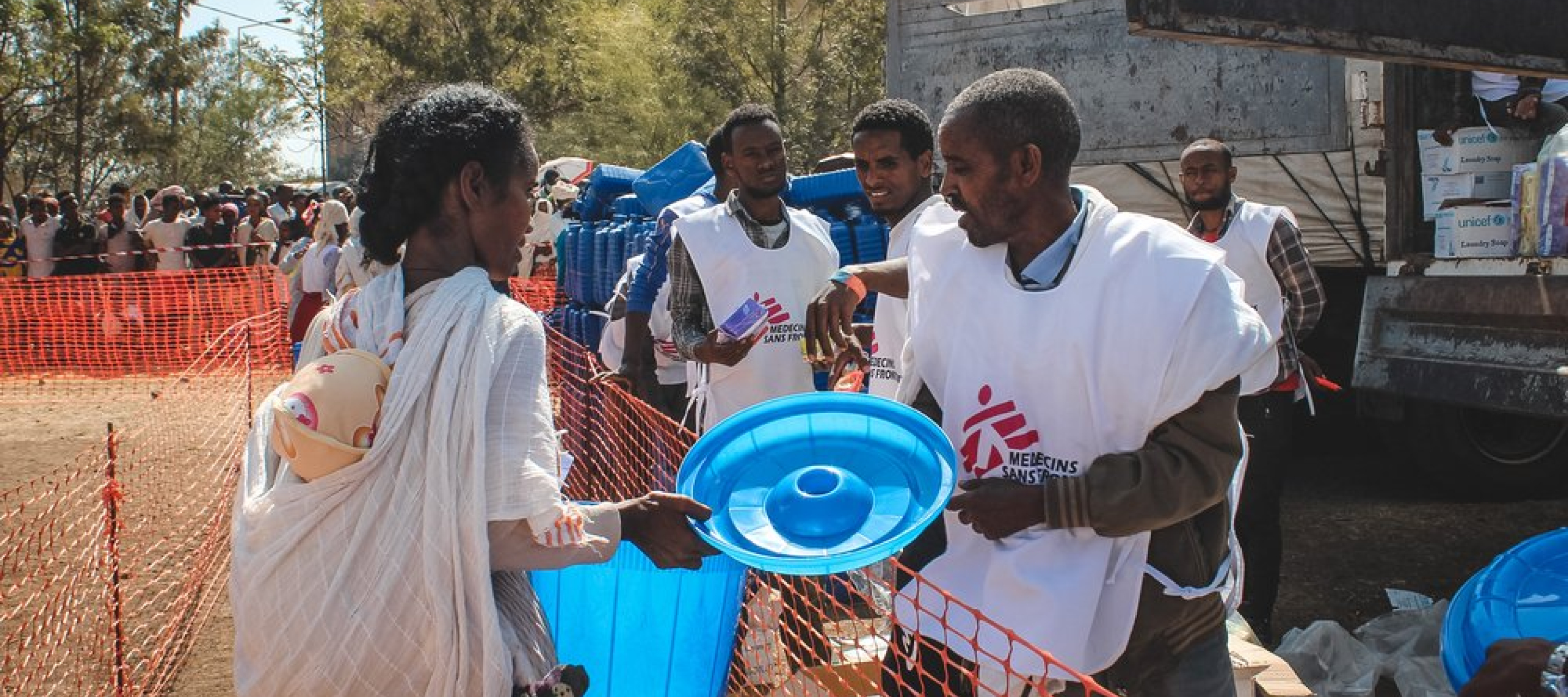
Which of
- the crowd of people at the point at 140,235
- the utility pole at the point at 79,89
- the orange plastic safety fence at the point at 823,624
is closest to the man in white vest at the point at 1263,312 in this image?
the orange plastic safety fence at the point at 823,624

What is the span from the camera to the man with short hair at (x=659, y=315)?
16.6ft

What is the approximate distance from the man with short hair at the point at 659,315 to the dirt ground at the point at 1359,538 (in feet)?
6.35

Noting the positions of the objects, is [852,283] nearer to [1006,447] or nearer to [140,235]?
[1006,447]

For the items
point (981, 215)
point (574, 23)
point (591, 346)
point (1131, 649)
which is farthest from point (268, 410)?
point (574, 23)

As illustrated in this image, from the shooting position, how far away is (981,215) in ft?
7.62

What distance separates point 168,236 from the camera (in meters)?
16.2

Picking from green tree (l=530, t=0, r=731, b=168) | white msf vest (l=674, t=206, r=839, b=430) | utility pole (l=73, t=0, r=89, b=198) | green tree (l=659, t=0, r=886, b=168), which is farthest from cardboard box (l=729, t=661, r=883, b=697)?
green tree (l=530, t=0, r=731, b=168)

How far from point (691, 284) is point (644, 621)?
1827mm

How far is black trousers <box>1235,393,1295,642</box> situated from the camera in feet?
15.4

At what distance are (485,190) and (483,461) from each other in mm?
487

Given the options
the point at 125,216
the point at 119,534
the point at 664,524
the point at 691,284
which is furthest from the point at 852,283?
the point at 125,216

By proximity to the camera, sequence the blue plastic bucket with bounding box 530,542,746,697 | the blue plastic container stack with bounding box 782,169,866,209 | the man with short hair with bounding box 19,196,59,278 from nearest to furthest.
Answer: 1. the blue plastic bucket with bounding box 530,542,746,697
2. the blue plastic container stack with bounding box 782,169,866,209
3. the man with short hair with bounding box 19,196,59,278

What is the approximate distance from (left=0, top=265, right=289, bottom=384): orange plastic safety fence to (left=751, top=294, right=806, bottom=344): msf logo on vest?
11569 millimetres

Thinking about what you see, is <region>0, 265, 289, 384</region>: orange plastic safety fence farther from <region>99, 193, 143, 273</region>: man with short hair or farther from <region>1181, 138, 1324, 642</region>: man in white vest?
<region>1181, 138, 1324, 642</region>: man in white vest
